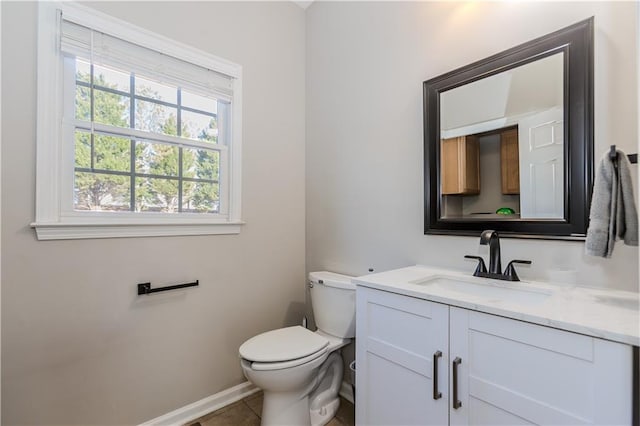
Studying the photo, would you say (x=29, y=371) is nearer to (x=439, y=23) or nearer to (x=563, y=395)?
(x=563, y=395)

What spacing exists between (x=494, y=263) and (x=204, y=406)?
1768 mm

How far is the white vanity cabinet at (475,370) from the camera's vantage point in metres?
0.69

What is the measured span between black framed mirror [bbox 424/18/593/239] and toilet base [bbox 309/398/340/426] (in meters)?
1.18

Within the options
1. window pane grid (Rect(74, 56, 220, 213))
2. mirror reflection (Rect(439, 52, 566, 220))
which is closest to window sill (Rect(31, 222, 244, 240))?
window pane grid (Rect(74, 56, 220, 213))

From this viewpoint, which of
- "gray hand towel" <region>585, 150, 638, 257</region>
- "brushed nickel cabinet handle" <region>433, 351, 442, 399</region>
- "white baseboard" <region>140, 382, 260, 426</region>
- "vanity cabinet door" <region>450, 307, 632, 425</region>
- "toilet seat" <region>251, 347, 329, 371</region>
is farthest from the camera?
"white baseboard" <region>140, 382, 260, 426</region>

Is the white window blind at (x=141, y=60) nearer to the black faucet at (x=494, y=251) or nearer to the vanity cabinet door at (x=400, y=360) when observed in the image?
the vanity cabinet door at (x=400, y=360)

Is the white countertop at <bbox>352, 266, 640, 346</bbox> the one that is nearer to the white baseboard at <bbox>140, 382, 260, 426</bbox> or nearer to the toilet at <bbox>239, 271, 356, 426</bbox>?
the toilet at <bbox>239, 271, 356, 426</bbox>

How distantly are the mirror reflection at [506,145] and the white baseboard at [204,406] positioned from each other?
1641mm

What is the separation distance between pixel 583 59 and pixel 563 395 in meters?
1.10

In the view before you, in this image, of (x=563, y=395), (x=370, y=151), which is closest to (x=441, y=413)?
(x=563, y=395)

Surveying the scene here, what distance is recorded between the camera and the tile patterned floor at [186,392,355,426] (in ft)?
5.39

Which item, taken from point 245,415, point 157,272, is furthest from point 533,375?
point 157,272

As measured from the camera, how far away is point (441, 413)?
38.2 inches

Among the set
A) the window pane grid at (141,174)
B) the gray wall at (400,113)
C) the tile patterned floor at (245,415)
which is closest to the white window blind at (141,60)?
the window pane grid at (141,174)
